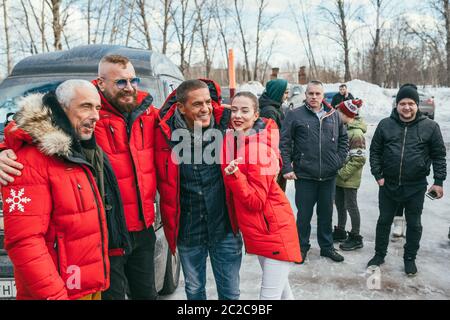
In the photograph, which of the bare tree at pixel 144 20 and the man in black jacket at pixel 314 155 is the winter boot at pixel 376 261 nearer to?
the man in black jacket at pixel 314 155

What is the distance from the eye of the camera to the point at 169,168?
2.43 m

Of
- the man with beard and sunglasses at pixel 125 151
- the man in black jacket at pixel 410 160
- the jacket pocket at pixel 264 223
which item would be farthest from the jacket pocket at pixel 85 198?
the man in black jacket at pixel 410 160

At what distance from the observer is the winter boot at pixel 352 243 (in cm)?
452

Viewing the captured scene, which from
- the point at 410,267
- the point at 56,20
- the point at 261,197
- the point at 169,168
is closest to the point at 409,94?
the point at 410,267

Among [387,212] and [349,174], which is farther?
[349,174]

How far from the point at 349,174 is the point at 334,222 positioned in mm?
1123

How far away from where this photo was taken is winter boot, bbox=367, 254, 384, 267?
3.99 meters

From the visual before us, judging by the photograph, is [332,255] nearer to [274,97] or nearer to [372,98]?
[274,97]

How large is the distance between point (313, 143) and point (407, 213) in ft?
3.94

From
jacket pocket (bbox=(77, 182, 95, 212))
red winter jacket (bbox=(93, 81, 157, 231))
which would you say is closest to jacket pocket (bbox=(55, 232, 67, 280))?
jacket pocket (bbox=(77, 182, 95, 212))

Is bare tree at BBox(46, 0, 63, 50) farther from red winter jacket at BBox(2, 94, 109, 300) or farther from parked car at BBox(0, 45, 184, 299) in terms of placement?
red winter jacket at BBox(2, 94, 109, 300)

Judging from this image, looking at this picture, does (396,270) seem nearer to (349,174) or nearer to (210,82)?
(349,174)
